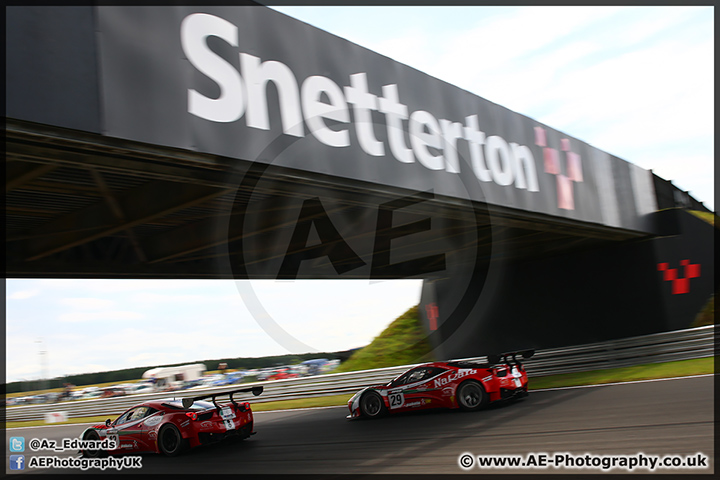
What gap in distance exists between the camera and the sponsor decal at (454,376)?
1002 cm

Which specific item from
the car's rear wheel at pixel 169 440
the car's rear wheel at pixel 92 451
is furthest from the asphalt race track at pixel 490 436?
the car's rear wheel at pixel 92 451

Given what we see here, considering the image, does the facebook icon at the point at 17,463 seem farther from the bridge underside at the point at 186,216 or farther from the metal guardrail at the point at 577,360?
the metal guardrail at the point at 577,360

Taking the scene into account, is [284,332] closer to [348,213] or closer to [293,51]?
[348,213]

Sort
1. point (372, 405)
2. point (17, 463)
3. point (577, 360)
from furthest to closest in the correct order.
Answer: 1. point (577, 360)
2. point (372, 405)
3. point (17, 463)

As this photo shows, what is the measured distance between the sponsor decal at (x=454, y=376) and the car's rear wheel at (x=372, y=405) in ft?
4.03

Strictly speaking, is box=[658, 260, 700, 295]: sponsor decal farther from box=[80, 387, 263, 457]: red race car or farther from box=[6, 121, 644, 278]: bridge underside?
box=[80, 387, 263, 457]: red race car

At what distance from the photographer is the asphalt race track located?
593 cm

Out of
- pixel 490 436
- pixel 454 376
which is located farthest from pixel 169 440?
pixel 490 436

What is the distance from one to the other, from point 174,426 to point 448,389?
4761 mm

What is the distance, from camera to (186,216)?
995 centimetres

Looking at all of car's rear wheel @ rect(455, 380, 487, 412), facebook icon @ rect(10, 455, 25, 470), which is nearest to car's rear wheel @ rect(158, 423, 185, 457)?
facebook icon @ rect(10, 455, 25, 470)

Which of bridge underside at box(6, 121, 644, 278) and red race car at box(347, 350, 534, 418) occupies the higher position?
bridge underside at box(6, 121, 644, 278)

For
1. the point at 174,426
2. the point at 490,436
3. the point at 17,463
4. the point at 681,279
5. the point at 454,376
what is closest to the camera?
the point at 490,436

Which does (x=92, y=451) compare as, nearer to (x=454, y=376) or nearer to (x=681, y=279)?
(x=454, y=376)
